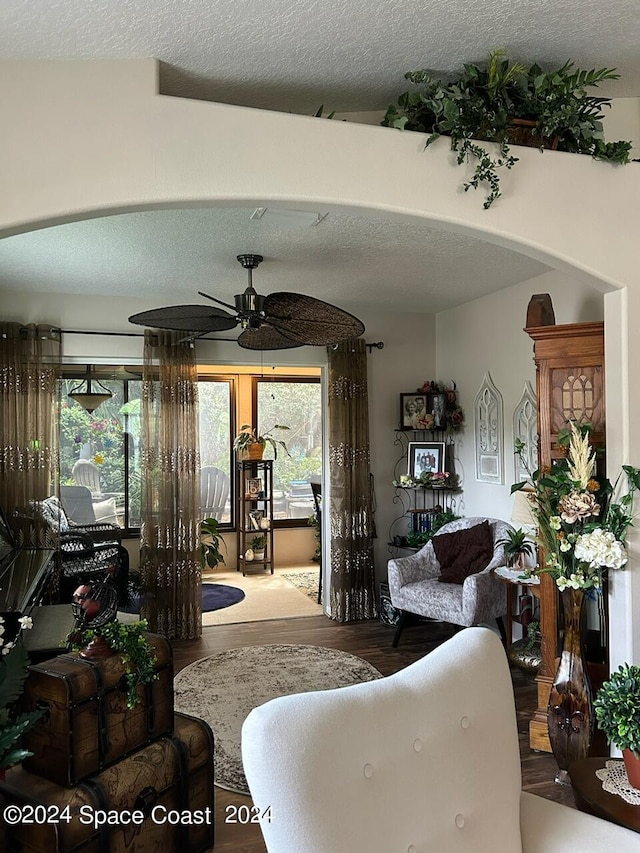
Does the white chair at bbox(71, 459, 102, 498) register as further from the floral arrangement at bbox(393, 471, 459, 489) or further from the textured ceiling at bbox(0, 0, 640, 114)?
the textured ceiling at bbox(0, 0, 640, 114)

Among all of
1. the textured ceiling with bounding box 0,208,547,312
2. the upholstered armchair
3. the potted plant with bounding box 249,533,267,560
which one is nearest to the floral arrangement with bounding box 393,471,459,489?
the upholstered armchair

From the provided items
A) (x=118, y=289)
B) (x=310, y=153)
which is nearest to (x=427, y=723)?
(x=310, y=153)

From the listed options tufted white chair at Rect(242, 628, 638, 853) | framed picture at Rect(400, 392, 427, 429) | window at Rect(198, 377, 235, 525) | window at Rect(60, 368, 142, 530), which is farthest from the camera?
window at Rect(198, 377, 235, 525)

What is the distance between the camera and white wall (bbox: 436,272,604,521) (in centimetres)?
427

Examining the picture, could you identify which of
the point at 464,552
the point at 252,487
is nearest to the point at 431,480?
the point at 464,552

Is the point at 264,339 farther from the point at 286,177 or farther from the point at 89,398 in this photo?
the point at 89,398

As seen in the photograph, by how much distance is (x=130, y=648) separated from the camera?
2203 mm

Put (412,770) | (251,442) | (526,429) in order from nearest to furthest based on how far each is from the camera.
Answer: (412,770), (526,429), (251,442)

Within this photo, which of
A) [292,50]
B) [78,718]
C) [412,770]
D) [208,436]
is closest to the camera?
[412,770]

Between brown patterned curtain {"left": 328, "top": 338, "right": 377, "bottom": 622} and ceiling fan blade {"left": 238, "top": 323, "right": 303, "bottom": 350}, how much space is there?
146 centimetres

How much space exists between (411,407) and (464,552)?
59.2 inches

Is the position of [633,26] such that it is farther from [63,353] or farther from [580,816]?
[63,353]

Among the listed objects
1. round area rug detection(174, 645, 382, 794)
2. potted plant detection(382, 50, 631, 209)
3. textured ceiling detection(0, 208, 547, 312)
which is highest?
potted plant detection(382, 50, 631, 209)

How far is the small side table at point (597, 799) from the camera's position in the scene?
179 cm
